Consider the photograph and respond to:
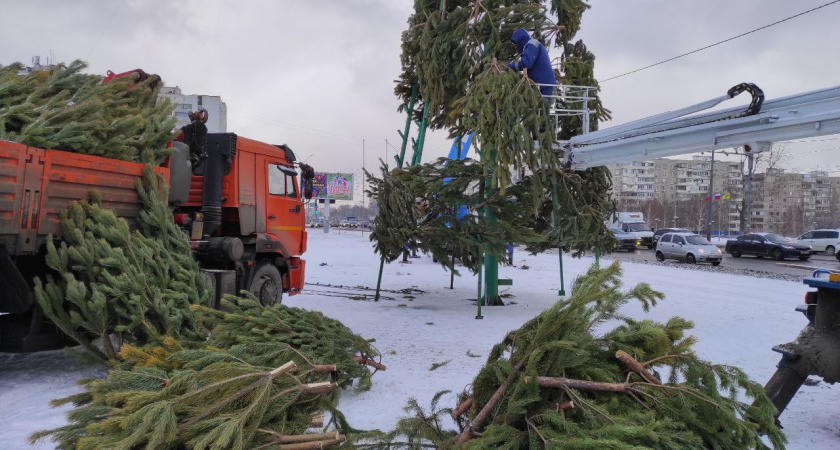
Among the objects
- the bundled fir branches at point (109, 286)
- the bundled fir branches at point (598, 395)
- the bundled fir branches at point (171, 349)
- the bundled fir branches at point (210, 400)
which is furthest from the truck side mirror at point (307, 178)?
the bundled fir branches at point (598, 395)

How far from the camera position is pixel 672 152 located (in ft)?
20.3

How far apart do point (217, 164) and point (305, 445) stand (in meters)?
5.81

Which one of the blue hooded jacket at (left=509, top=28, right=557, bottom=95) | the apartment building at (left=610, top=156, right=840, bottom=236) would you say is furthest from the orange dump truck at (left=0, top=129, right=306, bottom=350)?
the apartment building at (left=610, top=156, right=840, bottom=236)

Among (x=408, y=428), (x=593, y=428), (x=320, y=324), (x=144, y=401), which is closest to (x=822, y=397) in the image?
(x=593, y=428)

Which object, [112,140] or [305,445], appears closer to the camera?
[305,445]

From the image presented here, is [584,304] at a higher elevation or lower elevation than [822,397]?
higher

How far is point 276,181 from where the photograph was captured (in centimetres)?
878

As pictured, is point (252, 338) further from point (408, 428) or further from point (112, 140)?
point (112, 140)

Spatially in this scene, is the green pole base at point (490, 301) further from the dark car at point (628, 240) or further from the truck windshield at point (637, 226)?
the truck windshield at point (637, 226)

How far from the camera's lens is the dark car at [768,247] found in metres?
27.0

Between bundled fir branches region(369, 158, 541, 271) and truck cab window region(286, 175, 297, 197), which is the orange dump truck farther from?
bundled fir branches region(369, 158, 541, 271)

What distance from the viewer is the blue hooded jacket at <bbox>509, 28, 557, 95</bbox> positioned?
8.07 meters

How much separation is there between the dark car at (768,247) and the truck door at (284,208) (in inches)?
1094

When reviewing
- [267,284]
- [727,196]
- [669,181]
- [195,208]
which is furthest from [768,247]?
[669,181]
